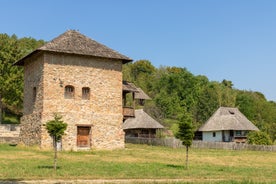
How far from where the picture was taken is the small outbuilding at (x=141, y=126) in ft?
145

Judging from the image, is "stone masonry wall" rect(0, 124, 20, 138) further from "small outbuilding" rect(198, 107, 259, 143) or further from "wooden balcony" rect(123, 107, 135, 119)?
"small outbuilding" rect(198, 107, 259, 143)

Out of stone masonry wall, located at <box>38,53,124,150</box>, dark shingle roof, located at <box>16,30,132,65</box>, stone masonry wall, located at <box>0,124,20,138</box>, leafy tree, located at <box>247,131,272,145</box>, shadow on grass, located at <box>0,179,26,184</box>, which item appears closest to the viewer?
shadow on grass, located at <box>0,179,26,184</box>

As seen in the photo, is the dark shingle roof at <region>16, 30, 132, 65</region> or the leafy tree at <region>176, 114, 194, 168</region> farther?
the dark shingle roof at <region>16, 30, 132, 65</region>

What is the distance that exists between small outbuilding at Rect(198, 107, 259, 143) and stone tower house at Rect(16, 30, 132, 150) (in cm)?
2391

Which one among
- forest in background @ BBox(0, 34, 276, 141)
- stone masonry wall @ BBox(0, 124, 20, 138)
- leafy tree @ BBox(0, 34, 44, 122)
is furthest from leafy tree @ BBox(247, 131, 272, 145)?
leafy tree @ BBox(0, 34, 44, 122)

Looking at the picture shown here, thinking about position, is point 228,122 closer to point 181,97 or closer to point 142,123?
point 142,123

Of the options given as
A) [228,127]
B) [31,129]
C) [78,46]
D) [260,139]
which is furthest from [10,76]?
[260,139]

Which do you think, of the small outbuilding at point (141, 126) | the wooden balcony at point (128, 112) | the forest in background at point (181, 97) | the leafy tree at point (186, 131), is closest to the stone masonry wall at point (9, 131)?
the forest in background at point (181, 97)

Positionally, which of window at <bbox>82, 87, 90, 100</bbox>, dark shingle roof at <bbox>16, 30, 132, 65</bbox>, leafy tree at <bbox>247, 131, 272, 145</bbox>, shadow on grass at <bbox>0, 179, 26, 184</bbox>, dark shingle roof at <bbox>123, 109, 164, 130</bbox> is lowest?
shadow on grass at <bbox>0, 179, 26, 184</bbox>

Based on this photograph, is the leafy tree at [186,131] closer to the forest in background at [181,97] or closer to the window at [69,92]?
the window at [69,92]

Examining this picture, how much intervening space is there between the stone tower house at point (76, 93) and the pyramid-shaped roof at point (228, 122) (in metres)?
23.8

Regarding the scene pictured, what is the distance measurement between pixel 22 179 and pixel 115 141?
16.9 meters

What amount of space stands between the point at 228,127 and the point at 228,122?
3.60 ft

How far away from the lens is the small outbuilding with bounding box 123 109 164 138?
44188 mm
